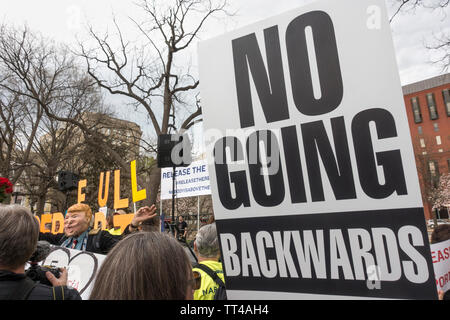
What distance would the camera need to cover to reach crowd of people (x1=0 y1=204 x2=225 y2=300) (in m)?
1.04

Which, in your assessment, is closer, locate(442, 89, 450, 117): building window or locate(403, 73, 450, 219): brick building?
locate(403, 73, 450, 219): brick building

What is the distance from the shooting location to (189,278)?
115 cm

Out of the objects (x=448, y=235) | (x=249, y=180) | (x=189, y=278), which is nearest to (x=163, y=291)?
(x=189, y=278)

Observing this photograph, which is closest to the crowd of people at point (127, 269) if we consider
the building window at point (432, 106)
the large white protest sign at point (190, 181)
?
the large white protest sign at point (190, 181)

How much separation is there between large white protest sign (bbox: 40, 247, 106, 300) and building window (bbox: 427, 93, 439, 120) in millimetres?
60560

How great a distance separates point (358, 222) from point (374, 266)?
16 centimetres

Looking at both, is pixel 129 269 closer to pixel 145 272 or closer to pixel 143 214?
pixel 145 272

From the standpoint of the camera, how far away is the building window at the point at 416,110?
53188mm

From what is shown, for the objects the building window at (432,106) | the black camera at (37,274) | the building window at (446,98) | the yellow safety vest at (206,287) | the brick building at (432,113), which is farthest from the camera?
the building window at (432,106)

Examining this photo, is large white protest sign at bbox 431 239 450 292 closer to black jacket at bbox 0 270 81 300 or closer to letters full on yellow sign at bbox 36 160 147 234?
black jacket at bbox 0 270 81 300

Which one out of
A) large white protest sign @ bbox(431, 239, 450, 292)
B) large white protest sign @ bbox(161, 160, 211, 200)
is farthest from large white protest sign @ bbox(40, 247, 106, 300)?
large white protest sign @ bbox(161, 160, 211, 200)

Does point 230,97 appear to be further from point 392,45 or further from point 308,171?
point 392,45

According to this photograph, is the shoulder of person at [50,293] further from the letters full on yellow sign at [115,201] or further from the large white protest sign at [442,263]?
the letters full on yellow sign at [115,201]

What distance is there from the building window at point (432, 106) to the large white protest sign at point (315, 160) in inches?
2388
